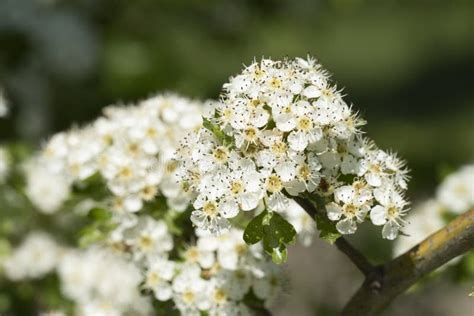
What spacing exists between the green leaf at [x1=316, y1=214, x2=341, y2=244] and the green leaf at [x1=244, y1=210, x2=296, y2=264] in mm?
62

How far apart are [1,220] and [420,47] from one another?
23.3 ft

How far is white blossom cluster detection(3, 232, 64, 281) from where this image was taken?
3.55 m

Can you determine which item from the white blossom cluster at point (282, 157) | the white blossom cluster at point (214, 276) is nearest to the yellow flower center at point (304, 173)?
the white blossom cluster at point (282, 157)

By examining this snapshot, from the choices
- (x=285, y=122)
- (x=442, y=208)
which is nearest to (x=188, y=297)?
(x=285, y=122)

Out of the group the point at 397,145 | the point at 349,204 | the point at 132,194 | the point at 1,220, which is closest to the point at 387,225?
the point at 349,204

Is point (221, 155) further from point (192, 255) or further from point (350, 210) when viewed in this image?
point (192, 255)

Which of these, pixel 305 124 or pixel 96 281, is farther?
pixel 96 281

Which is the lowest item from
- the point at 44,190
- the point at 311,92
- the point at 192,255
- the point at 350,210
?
the point at 350,210

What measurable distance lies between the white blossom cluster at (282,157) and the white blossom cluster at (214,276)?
0.37 meters

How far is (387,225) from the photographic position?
213 centimetres

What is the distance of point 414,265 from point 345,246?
17 centimetres

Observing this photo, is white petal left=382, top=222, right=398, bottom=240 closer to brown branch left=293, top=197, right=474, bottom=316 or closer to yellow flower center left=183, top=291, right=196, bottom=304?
brown branch left=293, top=197, right=474, bottom=316

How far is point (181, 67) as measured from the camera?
18.6ft

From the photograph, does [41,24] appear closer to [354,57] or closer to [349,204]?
[349,204]
